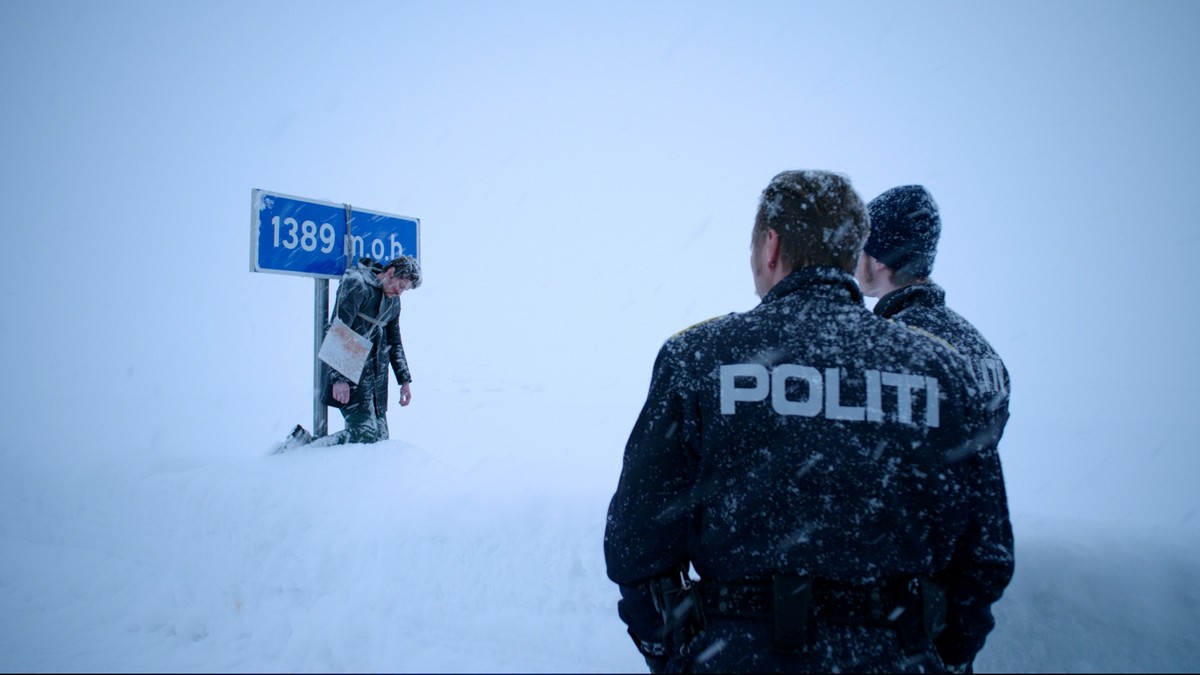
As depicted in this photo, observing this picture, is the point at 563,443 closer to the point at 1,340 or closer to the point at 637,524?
the point at 637,524

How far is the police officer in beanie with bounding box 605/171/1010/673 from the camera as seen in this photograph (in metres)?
1.22

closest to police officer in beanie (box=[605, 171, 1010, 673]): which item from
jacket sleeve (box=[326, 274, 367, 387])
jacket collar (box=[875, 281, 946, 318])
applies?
jacket collar (box=[875, 281, 946, 318])

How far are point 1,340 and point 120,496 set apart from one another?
664 inches

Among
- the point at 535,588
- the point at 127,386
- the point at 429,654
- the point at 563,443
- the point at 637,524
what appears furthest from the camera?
the point at 127,386

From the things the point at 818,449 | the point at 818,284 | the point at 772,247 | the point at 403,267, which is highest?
the point at 403,267

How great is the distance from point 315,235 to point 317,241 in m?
0.05

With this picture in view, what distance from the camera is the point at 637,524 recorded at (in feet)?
4.51

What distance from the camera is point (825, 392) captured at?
1.24 metres

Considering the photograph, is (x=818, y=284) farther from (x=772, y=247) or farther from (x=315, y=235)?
(x=315, y=235)

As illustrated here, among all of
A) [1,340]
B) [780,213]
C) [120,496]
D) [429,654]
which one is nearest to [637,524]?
[780,213]

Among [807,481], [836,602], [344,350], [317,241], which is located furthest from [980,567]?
[317,241]

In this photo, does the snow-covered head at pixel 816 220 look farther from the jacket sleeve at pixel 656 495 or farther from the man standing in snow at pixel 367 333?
the man standing in snow at pixel 367 333

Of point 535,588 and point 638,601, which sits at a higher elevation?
point 638,601

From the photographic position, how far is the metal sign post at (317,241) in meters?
4.36
